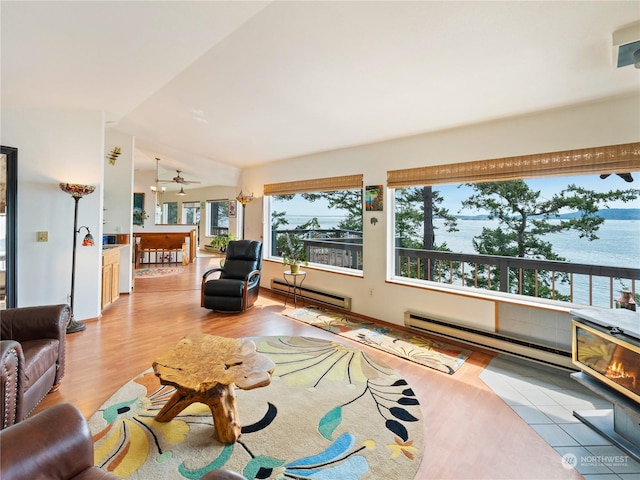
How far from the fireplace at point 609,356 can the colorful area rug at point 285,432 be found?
4.02 ft

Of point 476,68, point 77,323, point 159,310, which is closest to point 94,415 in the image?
point 77,323

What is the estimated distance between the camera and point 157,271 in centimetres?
761

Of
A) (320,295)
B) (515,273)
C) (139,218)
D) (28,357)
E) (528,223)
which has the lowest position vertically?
(320,295)

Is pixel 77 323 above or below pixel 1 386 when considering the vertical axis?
below

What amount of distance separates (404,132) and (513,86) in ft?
4.27

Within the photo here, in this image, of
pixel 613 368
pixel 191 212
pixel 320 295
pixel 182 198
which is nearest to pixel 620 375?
pixel 613 368

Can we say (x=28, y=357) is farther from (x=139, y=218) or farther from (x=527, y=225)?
(x=139, y=218)

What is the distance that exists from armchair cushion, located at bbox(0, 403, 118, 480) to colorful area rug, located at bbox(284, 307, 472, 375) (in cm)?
257

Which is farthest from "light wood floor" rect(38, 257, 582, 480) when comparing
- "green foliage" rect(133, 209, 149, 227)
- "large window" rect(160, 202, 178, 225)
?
"large window" rect(160, 202, 178, 225)

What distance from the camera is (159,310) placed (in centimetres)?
438

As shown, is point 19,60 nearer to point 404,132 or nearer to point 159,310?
point 159,310

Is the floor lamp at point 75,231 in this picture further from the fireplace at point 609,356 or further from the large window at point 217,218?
the large window at point 217,218

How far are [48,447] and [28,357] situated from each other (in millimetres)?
1253

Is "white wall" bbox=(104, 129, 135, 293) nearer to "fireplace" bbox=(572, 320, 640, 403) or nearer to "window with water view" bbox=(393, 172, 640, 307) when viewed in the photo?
"window with water view" bbox=(393, 172, 640, 307)
